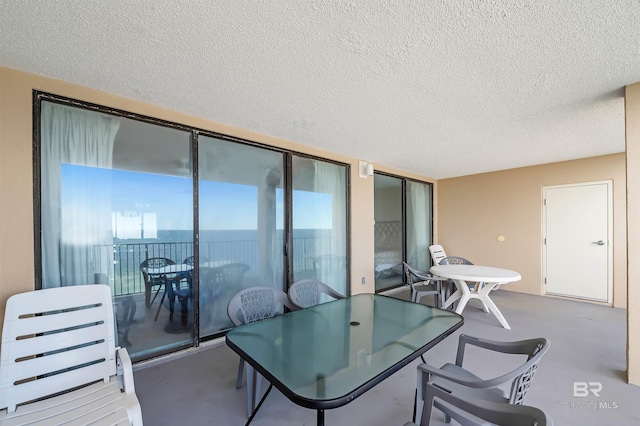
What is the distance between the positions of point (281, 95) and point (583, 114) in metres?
3.02

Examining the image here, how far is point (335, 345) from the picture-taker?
1572 millimetres

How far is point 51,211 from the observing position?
1.99 meters

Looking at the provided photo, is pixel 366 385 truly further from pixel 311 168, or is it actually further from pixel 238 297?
pixel 311 168

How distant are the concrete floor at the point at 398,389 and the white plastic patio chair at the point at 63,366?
49 cm

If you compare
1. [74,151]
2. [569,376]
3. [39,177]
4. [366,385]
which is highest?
[74,151]

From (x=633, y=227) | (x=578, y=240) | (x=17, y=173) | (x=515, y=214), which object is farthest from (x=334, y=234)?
(x=578, y=240)

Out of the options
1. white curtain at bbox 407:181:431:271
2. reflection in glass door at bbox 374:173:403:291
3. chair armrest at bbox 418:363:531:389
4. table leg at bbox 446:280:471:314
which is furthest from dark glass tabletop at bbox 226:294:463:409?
white curtain at bbox 407:181:431:271

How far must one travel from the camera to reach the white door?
4164 millimetres

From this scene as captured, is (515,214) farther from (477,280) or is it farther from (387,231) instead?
(477,280)

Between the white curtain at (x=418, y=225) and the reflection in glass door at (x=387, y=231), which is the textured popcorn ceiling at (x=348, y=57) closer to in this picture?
the reflection in glass door at (x=387, y=231)

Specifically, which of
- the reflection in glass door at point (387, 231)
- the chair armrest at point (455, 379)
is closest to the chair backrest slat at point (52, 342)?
the chair armrest at point (455, 379)

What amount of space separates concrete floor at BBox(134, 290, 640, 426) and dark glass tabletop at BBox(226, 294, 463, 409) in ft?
1.87

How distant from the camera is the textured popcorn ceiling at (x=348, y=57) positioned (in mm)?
1330

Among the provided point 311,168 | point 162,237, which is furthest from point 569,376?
point 162,237
